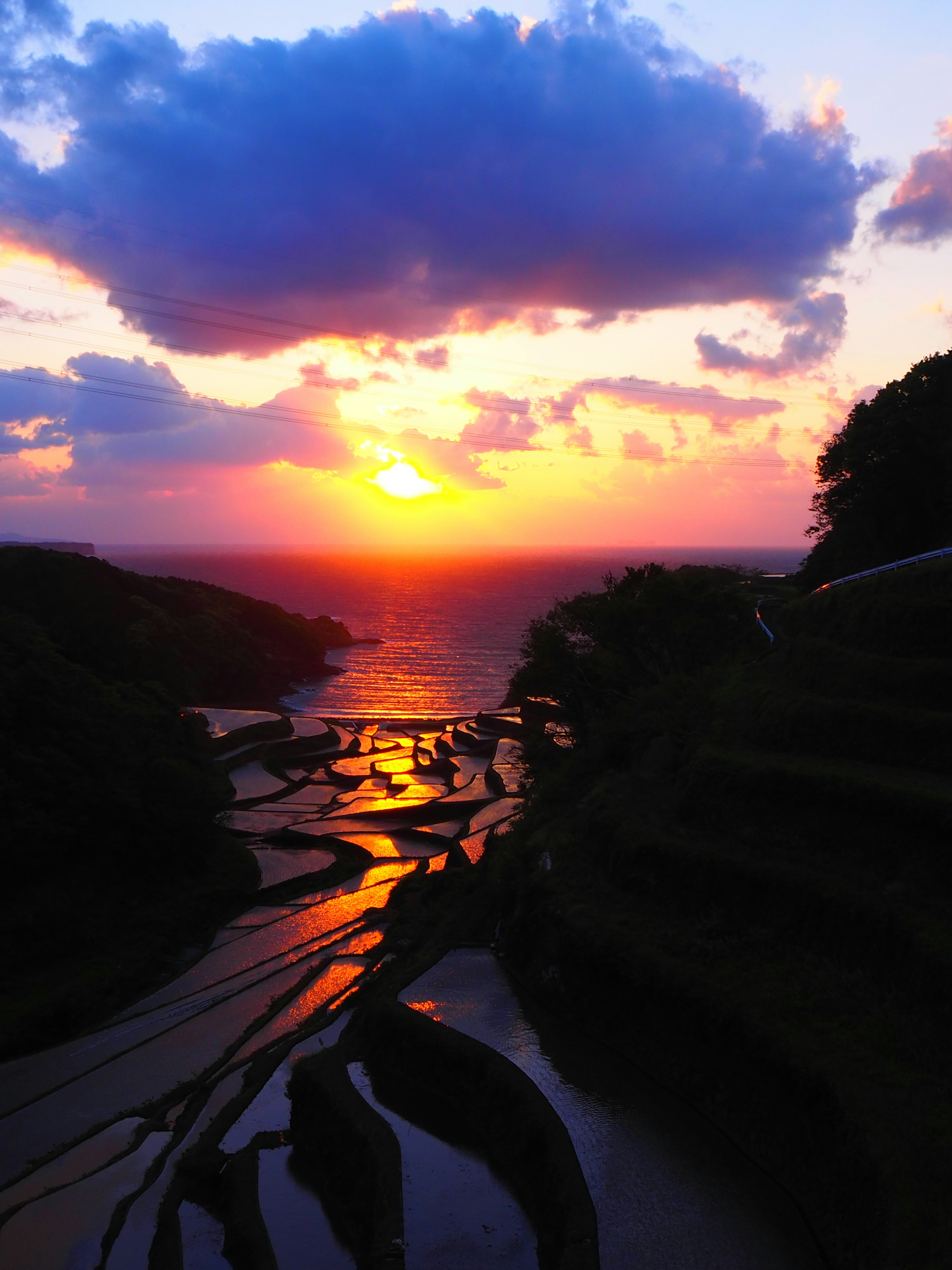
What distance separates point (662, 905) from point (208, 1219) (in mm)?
9927

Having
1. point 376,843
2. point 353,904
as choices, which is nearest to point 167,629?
point 376,843

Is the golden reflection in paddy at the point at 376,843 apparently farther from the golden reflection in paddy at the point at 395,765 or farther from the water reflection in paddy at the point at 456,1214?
the water reflection in paddy at the point at 456,1214

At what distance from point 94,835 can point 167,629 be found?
52552mm

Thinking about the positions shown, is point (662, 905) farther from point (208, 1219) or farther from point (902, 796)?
point (208, 1219)

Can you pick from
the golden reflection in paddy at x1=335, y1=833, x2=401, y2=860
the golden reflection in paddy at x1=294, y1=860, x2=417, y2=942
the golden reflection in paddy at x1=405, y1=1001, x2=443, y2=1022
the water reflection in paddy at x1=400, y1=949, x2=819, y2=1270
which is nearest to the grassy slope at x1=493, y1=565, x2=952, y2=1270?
the water reflection in paddy at x1=400, y1=949, x2=819, y2=1270

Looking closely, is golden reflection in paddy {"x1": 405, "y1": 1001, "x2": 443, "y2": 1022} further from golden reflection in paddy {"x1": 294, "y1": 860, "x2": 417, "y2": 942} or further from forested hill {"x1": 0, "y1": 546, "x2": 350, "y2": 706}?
forested hill {"x1": 0, "y1": 546, "x2": 350, "y2": 706}

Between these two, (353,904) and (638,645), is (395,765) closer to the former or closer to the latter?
(638,645)

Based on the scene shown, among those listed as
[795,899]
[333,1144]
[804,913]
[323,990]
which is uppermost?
[795,899]

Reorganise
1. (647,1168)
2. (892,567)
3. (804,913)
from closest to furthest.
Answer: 1. (647,1168)
2. (804,913)
3. (892,567)

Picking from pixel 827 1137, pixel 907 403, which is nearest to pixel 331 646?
pixel 907 403

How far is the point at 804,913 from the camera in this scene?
49.6 ft

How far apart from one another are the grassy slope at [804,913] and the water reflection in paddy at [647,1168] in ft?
1.58

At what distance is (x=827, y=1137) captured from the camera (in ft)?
37.8

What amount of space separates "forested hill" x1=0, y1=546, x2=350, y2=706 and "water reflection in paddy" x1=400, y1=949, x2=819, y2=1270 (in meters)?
30.5
